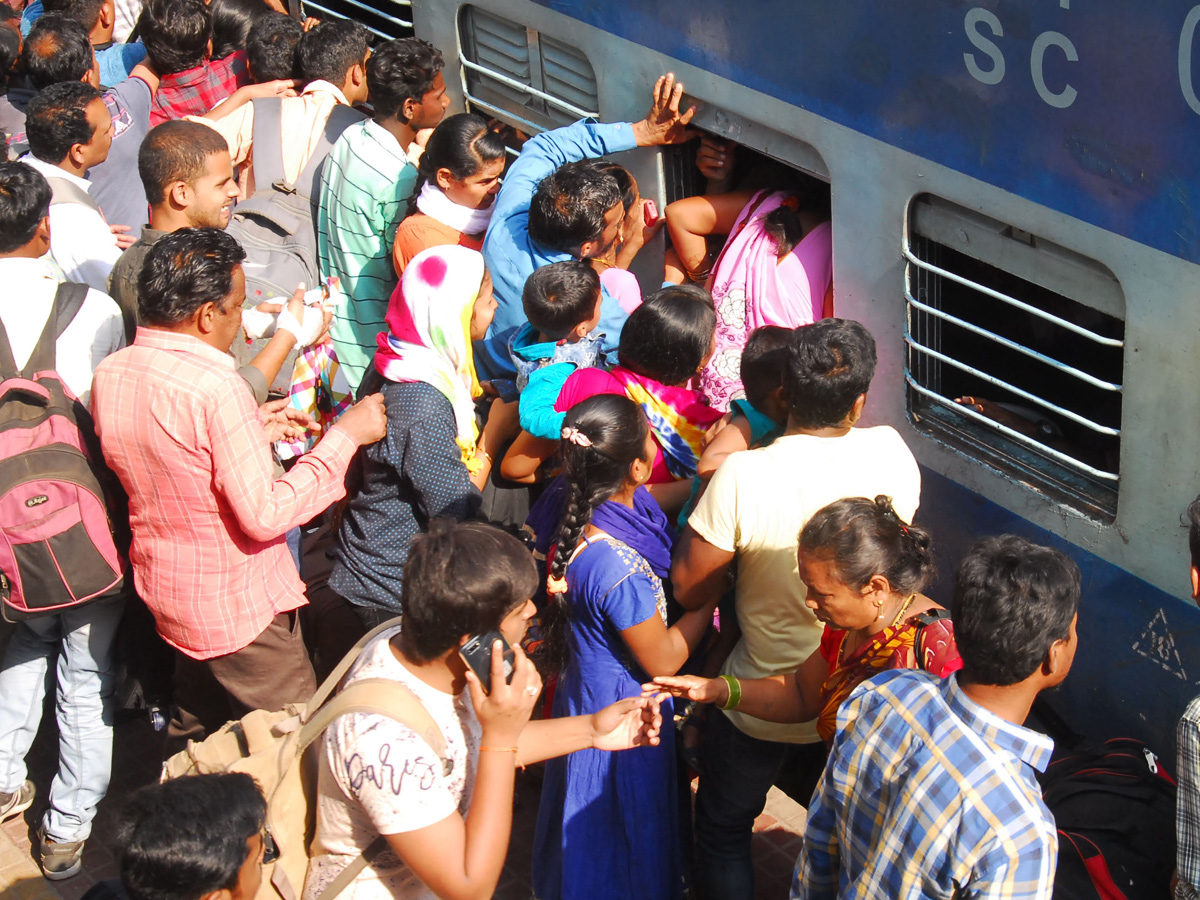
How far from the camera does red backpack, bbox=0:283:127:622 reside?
10.3 feet

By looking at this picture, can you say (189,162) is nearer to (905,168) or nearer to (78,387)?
(78,387)

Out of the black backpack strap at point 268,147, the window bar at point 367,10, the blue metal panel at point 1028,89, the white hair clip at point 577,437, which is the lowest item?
the white hair clip at point 577,437

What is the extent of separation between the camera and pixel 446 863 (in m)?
2.09

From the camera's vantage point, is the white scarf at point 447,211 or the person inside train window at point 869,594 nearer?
the person inside train window at point 869,594

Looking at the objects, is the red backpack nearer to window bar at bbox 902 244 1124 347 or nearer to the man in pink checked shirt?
the man in pink checked shirt

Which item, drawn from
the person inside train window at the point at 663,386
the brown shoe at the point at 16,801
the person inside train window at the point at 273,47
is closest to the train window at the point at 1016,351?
the person inside train window at the point at 663,386

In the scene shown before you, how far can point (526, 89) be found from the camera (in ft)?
15.2

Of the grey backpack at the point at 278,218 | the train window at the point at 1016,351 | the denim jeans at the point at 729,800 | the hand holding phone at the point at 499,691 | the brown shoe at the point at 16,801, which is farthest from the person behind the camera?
the grey backpack at the point at 278,218

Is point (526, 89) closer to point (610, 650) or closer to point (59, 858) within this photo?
point (610, 650)

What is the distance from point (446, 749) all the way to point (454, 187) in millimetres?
2372

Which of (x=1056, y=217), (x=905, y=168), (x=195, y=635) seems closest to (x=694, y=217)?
(x=905, y=168)

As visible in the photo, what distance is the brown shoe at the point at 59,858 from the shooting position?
3.59m

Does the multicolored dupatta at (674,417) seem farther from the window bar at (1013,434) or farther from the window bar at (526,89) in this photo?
the window bar at (526,89)

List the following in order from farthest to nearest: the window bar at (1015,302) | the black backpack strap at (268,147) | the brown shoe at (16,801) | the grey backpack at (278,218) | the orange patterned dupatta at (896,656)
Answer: the black backpack strap at (268,147)
the grey backpack at (278,218)
the brown shoe at (16,801)
the window bar at (1015,302)
the orange patterned dupatta at (896,656)
